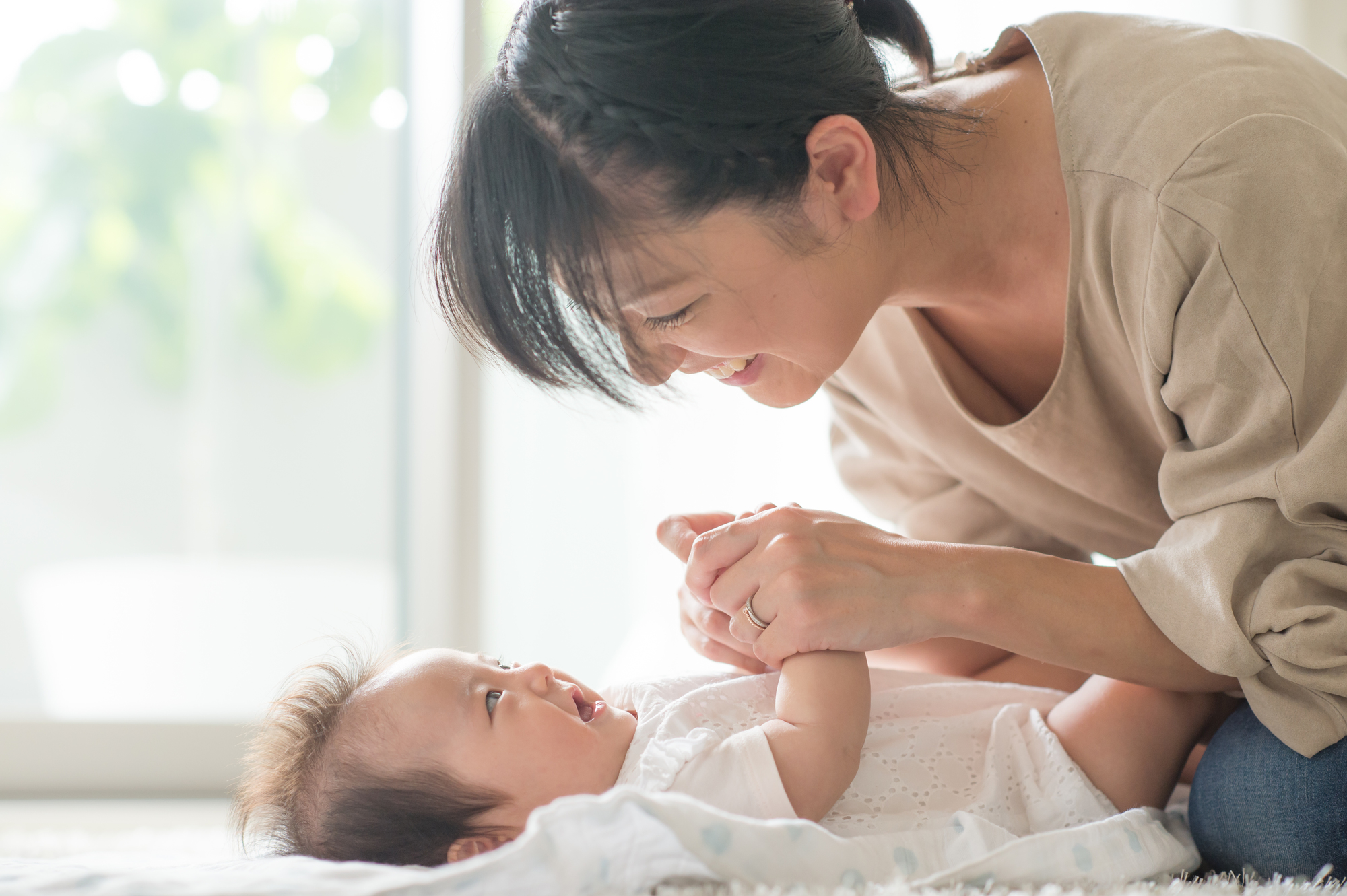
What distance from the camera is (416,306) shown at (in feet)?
6.82

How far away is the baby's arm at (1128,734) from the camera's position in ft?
3.17

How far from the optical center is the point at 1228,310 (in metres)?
0.86

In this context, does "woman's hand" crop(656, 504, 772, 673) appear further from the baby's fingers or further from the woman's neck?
the woman's neck

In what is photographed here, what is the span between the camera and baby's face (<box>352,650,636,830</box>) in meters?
0.89

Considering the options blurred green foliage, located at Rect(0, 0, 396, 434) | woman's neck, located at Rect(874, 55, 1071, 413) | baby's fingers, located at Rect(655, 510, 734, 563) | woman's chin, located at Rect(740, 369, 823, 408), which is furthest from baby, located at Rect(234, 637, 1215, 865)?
blurred green foliage, located at Rect(0, 0, 396, 434)

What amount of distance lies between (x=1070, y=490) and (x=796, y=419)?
2.58 ft

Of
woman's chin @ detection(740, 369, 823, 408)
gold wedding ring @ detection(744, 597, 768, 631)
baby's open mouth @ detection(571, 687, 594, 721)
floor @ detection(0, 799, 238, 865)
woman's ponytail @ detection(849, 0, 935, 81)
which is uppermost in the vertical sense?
woman's ponytail @ detection(849, 0, 935, 81)

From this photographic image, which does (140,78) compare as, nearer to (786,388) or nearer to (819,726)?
(786,388)

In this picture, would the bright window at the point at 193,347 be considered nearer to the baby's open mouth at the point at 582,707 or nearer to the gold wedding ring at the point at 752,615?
the baby's open mouth at the point at 582,707

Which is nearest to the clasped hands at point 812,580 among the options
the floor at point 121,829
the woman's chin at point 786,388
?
the woman's chin at point 786,388

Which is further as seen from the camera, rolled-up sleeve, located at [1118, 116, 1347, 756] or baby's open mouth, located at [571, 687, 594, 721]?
Result: baby's open mouth, located at [571, 687, 594, 721]

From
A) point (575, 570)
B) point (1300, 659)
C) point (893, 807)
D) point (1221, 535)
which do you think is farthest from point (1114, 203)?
point (575, 570)

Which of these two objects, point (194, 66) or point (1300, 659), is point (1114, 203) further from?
point (194, 66)

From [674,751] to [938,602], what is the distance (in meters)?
0.26
